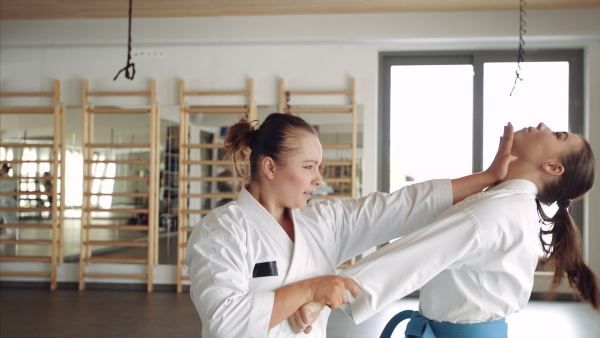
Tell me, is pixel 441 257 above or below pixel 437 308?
above

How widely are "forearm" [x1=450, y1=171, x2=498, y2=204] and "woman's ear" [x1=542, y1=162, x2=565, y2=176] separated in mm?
171

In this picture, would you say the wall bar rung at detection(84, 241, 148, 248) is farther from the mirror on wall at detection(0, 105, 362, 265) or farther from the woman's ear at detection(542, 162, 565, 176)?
the woman's ear at detection(542, 162, 565, 176)

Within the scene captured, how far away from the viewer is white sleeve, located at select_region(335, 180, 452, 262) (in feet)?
5.92

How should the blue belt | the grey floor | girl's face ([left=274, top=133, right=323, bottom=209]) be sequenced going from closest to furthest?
1. the blue belt
2. girl's face ([left=274, top=133, right=323, bottom=209])
3. the grey floor

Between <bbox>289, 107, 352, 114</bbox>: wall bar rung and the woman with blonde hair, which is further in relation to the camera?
<bbox>289, 107, 352, 114</bbox>: wall bar rung

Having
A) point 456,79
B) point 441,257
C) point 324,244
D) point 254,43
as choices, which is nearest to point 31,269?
point 254,43

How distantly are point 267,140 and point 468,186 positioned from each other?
2.21 feet

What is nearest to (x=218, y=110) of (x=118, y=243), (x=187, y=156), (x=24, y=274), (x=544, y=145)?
(x=187, y=156)

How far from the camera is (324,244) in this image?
1.76 meters

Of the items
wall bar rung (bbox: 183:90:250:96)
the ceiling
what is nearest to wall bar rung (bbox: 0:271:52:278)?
wall bar rung (bbox: 183:90:250:96)

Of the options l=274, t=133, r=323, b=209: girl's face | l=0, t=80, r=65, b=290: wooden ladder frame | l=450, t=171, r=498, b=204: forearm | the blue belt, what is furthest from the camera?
l=0, t=80, r=65, b=290: wooden ladder frame

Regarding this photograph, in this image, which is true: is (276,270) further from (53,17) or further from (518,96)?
(53,17)

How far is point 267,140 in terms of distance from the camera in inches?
67.4

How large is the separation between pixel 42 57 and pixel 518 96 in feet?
17.5
